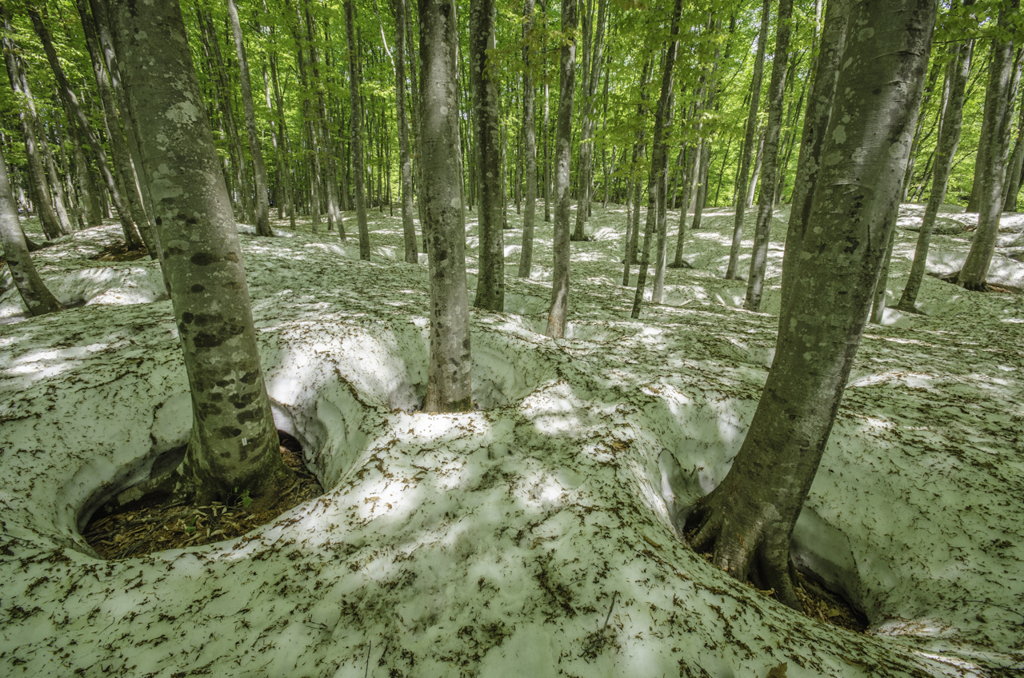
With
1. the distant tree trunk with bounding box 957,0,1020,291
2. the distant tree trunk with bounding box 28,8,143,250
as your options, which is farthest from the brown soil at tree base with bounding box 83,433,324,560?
the distant tree trunk with bounding box 957,0,1020,291

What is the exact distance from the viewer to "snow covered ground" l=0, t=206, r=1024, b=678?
6.09 ft

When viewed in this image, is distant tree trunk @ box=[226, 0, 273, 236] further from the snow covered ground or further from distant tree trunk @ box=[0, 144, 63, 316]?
the snow covered ground

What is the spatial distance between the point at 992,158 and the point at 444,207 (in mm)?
12458

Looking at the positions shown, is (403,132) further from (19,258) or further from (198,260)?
(198,260)

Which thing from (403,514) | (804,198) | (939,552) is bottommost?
(939,552)

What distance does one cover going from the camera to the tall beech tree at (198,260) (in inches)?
93.3

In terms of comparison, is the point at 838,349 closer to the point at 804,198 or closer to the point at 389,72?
the point at 804,198

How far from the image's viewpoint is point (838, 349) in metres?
2.18

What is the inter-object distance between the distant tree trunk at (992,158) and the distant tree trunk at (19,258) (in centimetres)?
1711

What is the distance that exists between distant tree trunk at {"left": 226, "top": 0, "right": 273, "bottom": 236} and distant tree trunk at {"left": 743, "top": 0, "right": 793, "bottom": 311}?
12.8 m

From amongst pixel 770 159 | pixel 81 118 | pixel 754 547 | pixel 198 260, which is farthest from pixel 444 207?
pixel 81 118

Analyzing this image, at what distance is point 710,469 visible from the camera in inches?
138

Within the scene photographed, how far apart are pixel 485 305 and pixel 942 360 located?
6.29m

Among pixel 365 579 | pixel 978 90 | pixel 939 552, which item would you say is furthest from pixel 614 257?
pixel 978 90
